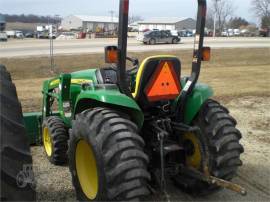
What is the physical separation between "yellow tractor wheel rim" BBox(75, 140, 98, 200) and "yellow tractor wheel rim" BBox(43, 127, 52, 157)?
5.95 feet

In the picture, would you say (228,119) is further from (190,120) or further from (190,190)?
(190,190)

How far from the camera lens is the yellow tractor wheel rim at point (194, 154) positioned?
4867mm

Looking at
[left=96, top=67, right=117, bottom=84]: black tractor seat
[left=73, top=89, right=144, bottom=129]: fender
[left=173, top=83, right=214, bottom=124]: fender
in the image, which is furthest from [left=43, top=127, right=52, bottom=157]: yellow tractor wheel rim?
[left=173, top=83, right=214, bottom=124]: fender

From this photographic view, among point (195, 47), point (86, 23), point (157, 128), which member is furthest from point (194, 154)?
point (86, 23)

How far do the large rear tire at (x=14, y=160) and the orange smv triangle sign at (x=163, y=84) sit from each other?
2065mm

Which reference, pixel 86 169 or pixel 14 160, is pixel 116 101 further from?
pixel 14 160

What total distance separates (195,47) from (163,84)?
56cm

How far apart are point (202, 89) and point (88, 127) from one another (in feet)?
4.81

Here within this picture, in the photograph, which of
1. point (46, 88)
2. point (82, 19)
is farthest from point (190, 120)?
point (82, 19)

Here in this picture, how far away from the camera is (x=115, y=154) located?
3967 mm

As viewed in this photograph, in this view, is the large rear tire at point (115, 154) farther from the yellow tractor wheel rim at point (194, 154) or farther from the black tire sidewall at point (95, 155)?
the yellow tractor wheel rim at point (194, 154)

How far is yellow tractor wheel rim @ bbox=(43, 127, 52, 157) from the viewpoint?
6.62 m

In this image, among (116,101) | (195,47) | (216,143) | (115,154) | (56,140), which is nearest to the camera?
(115,154)

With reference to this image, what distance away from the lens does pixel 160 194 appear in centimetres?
518
